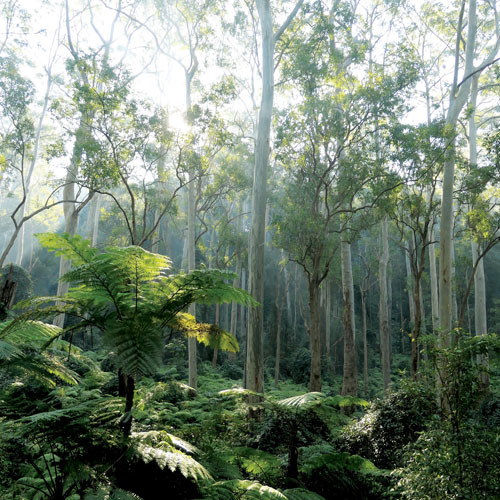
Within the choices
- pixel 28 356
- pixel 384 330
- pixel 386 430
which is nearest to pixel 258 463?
pixel 28 356

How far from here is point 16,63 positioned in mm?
19297

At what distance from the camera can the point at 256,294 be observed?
825 cm

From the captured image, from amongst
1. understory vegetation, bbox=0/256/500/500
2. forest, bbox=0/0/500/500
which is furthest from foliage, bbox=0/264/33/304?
Answer: understory vegetation, bbox=0/256/500/500

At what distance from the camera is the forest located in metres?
2.88

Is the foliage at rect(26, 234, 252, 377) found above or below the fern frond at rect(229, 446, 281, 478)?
above

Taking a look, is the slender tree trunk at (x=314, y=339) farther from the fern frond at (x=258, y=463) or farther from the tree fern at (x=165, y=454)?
the tree fern at (x=165, y=454)

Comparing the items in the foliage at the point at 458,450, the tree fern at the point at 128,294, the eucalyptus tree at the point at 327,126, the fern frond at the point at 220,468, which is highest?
the eucalyptus tree at the point at 327,126

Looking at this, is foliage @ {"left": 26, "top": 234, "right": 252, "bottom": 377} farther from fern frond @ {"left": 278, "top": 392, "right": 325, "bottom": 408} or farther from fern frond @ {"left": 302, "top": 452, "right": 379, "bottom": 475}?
fern frond @ {"left": 302, "top": 452, "right": 379, "bottom": 475}

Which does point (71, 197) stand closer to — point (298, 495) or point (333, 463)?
point (333, 463)

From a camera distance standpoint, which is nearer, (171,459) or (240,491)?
(171,459)

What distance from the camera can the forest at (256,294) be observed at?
288 cm

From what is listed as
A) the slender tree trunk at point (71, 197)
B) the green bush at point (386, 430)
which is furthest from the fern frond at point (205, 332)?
the slender tree trunk at point (71, 197)

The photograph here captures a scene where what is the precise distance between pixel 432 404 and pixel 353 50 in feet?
31.9

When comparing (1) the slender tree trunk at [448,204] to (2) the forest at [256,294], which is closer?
(2) the forest at [256,294]
